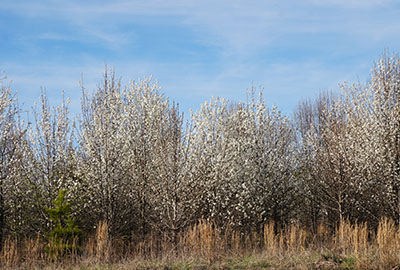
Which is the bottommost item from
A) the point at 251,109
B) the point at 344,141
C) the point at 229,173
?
the point at 229,173

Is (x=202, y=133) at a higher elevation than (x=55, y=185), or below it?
higher

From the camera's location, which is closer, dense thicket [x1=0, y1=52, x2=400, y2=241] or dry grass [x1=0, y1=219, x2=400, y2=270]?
dry grass [x1=0, y1=219, x2=400, y2=270]

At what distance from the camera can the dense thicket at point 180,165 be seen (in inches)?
490

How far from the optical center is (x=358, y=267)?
28.9 ft

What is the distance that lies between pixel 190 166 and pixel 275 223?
479cm

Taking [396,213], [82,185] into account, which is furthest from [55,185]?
[396,213]

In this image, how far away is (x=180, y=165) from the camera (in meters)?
11.9

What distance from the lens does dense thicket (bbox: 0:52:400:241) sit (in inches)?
490

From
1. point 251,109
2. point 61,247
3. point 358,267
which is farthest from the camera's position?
point 251,109

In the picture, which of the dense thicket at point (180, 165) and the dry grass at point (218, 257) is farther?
the dense thicket at point (180, 165)

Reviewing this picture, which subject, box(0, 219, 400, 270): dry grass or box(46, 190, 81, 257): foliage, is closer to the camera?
box(0, 219, 400, 270): dry grass

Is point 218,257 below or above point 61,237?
below

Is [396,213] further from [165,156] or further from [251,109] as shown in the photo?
[165,156]

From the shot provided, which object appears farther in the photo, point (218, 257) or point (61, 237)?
point (61, 237)
